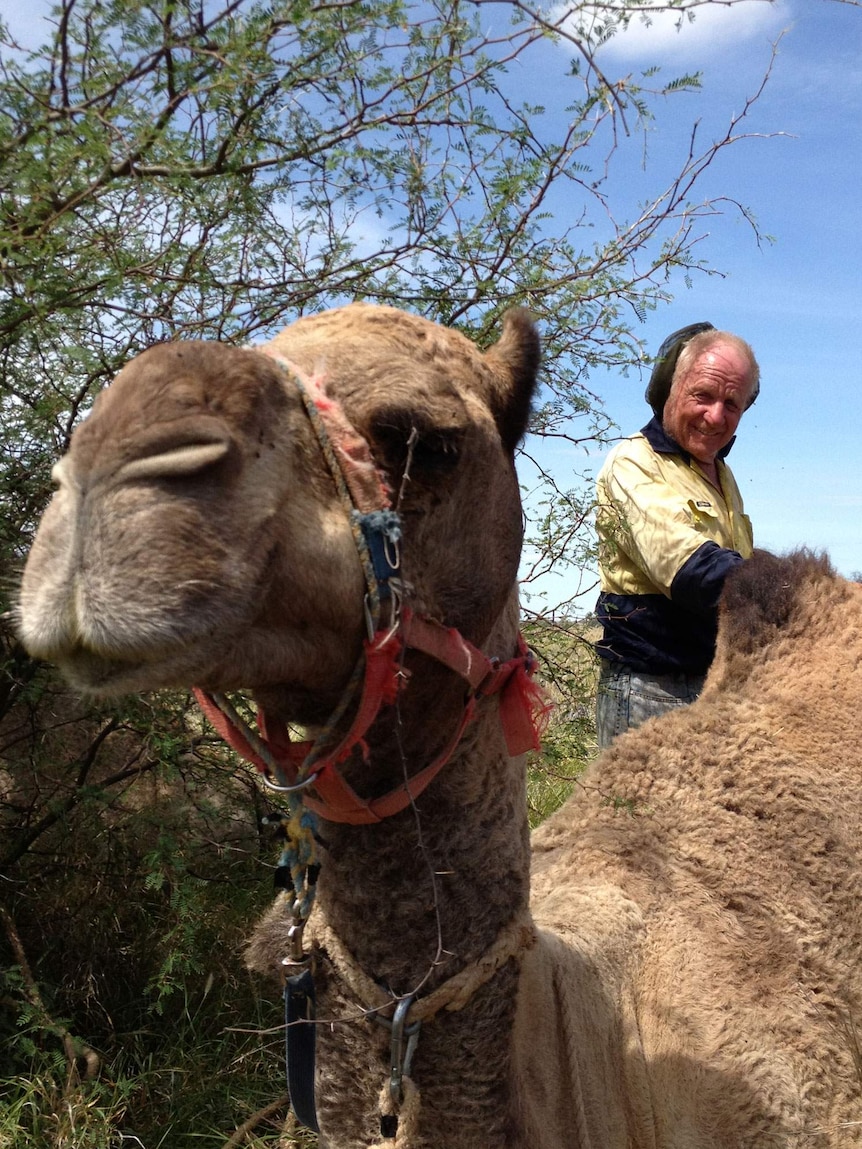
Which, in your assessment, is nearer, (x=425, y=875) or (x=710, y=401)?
(x=425, y=875)

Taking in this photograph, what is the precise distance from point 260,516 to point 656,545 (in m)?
2.63

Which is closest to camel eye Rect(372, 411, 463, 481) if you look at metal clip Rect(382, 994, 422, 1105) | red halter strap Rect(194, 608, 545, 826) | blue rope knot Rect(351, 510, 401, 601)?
blue rope knot Rect(351, 510, 401, 601)

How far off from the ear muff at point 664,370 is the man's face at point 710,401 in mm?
211

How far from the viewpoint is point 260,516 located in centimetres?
156

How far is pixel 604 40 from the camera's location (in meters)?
3.33

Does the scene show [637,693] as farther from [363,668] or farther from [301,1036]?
[363,668]

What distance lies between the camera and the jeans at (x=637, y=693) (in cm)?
430

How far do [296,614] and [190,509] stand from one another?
30cm

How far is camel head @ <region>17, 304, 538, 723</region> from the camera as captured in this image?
1440mm

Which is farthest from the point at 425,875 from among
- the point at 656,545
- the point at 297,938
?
the point at 656,545

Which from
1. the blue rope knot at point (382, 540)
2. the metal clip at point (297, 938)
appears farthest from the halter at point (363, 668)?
the metal clip at point (297, 938)

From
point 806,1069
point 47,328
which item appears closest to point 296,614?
point 806,1069

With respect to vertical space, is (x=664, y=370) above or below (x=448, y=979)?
above

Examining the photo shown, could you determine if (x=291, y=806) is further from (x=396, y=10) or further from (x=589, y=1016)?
(x=396, y=10)
